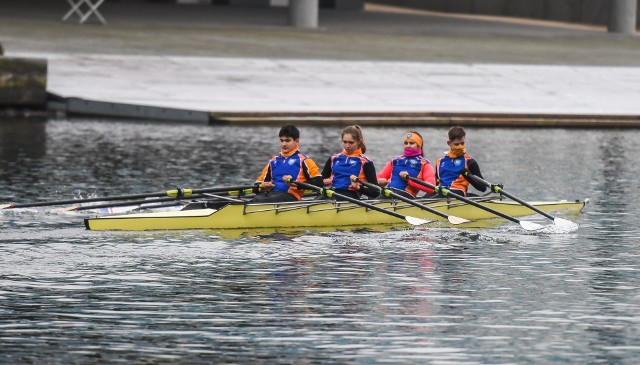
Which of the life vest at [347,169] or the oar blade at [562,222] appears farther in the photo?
the life vest at [347,169]

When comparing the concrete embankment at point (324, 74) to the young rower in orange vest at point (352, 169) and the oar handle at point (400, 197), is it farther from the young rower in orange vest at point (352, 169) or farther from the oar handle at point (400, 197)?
the oar handle at point (400, 197)

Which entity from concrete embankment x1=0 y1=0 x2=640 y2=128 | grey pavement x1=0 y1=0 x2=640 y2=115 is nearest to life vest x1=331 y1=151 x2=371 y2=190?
concrete embankment x1=0 y1=0 x2=640 y2=128

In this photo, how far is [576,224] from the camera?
802 inches

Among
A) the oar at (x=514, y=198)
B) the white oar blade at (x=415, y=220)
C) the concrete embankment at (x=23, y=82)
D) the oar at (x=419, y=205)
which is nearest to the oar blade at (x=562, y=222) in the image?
the oar at (x=514, y=198)

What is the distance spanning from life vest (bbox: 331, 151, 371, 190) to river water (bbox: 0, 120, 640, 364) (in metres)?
1.06

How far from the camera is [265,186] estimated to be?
20.2 metres

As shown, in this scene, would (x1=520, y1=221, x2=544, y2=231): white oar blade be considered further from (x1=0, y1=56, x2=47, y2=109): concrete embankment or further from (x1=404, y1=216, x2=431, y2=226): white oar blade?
(x1=0, y1=56, x2=47, y2=109): concrete embankment

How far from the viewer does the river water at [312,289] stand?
13.1 meters

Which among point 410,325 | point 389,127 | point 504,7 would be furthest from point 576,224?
point 504,7

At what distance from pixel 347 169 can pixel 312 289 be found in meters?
5.10

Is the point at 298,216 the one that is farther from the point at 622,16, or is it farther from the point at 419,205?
the point at 622,16

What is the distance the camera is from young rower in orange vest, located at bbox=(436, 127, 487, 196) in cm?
2119

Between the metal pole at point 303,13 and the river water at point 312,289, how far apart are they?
2493cm

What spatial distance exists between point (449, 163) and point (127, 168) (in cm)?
657
